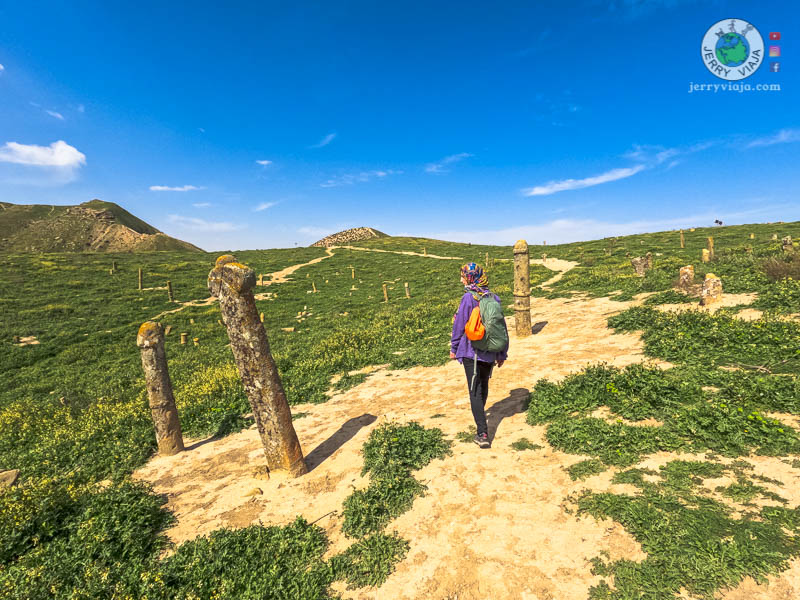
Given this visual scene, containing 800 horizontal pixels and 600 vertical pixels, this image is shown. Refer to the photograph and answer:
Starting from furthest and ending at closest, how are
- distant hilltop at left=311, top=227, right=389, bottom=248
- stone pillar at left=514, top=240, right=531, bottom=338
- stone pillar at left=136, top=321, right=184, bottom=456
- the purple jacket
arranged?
1. distant hilltop at left=311, top=227, right=389, bottom=248
2. stone pillar at left=514, top=240, right=531, bottom=338
3. stone pillar at left=136, top=321, right=184, bottom=456
4. the purple jacket

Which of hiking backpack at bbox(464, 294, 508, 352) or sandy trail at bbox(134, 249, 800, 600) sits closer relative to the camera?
sandy trail at bbox(134, 249, 800, 600)

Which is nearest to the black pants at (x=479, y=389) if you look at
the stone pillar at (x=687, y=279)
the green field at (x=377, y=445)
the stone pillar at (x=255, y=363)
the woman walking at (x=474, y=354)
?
the woman walking at (x=474, y=354)

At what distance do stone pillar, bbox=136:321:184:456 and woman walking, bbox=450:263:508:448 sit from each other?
6.92 meters

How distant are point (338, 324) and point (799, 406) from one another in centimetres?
1856

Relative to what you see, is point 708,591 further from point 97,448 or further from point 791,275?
point 791,275

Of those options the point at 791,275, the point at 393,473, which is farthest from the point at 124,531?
the point at 791,275

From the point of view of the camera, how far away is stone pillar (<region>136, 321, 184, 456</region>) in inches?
314

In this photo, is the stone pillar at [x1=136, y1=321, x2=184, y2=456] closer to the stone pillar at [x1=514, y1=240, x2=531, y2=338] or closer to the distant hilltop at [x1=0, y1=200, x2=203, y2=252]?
the stone pillar at [x1=514, y1=240, x2=531, y2=338]

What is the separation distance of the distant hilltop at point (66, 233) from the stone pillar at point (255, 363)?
89.8 metres

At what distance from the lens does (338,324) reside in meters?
20.9

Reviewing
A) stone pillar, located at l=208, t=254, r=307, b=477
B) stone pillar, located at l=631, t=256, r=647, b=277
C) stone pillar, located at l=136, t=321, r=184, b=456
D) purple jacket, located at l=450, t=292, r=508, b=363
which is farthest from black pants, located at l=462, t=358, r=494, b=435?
stone pillar, located at l=631, t=256, r=647, b=277

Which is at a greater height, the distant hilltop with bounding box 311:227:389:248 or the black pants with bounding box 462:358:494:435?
the distant hilltop with bounding box 311:227:389:248

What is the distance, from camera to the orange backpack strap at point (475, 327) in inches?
227

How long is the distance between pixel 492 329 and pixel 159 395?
7890 mm
